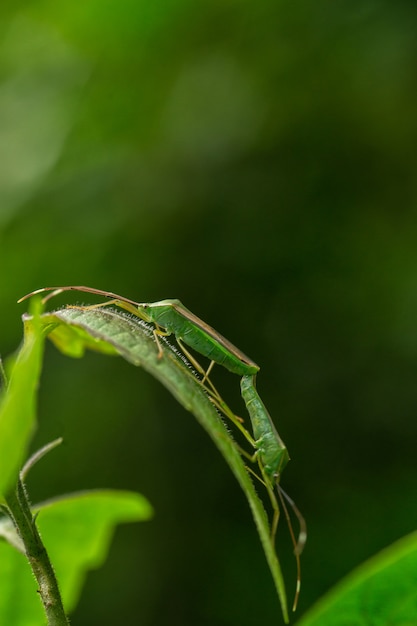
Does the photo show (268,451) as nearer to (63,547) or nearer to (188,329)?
(188,329)

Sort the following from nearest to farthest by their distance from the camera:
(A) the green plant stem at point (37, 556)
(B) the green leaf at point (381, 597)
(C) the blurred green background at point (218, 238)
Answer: (A) the green plant stem at point (37, 556) → (B) the green leaf at point (381, 597) → (C) the blurred green background at point (218, 238)

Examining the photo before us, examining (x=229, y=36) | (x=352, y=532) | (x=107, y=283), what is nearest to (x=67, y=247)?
(x=107, y=283)

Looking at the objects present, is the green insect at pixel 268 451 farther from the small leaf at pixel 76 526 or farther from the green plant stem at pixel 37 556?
the green plant stem at pixel 37 556

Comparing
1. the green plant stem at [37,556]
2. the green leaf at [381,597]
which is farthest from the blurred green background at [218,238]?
the green plant stem at [37,556]

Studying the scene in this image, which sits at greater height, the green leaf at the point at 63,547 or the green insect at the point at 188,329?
the green insect at the point at 188,329

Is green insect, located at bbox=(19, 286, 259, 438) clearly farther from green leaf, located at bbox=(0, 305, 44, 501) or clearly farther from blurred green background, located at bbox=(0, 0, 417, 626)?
blurred green background, located at bbox=(0, 0, 417, 626)

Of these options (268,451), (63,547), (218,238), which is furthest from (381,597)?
(218,238)

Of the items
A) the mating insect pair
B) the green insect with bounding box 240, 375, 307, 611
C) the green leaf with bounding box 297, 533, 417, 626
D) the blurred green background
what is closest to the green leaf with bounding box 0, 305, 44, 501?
the green leaf with bounding box 297, 533, 417, 626
